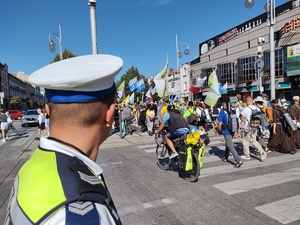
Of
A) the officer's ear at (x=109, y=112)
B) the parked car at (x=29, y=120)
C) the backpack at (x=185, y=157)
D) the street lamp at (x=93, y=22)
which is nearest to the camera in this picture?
the officer's ear at (x=109, y=112)

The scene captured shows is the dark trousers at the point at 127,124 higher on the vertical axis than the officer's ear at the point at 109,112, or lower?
lower

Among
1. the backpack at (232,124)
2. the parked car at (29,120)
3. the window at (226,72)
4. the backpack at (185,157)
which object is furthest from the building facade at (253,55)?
the parked car at (29,120)

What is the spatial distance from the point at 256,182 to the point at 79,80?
5364mm

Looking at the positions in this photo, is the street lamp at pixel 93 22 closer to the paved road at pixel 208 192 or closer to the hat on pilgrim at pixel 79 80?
the paved road at pixel 208 192

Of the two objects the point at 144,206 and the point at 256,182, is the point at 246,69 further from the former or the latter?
the point at 144,206

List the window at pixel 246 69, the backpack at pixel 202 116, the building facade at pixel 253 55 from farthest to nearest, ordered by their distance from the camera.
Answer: the window at pixel 246 69 < the building facade at pixel 253 55 < the backpack at pixel 202 116

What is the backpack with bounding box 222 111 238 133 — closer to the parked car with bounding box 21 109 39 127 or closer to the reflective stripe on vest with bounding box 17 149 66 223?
the reflective stripe on vest with bounding box 17 149 66 223

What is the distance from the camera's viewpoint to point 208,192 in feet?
16.6

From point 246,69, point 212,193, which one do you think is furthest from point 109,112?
point 246,69

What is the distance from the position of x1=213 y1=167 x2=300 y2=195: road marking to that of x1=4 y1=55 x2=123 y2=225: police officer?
441 cm

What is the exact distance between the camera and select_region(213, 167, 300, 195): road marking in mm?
5148

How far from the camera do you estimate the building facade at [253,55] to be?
30672mm

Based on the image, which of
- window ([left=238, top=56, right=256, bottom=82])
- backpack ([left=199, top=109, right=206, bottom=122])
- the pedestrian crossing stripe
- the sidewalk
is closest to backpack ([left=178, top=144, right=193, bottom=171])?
the pedestrian crossing stripe

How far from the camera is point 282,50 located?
3238 cm
